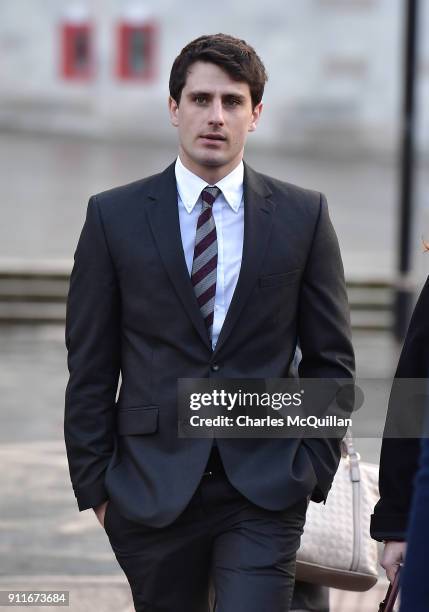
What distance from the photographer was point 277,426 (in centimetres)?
351

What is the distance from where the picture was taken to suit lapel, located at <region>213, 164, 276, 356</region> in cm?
345

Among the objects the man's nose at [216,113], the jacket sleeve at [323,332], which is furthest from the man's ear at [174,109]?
the jacket sleeve at [323,332]

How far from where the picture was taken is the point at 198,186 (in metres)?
3.57

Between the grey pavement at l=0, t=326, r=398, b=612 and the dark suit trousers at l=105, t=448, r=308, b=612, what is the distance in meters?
1.65

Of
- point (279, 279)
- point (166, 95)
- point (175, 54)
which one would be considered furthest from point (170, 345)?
point (175, 54)

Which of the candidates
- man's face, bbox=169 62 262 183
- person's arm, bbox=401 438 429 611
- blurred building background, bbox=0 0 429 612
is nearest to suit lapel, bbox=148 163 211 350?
man's face, bbox=169 62 262 183

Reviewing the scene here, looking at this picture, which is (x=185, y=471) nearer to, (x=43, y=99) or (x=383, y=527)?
(x=383, y=527)

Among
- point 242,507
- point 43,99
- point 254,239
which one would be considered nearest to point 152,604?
point 242,507

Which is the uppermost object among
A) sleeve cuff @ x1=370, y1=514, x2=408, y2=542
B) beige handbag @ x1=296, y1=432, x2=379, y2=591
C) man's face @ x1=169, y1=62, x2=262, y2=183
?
man's face @ x1=169, y1=62, x2=262, y2=183

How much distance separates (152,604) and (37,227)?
53.4ft

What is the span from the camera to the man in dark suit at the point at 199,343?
11.3 ft

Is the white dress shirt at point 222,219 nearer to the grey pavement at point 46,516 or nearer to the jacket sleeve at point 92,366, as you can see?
the jacket sleeve at point 92,366

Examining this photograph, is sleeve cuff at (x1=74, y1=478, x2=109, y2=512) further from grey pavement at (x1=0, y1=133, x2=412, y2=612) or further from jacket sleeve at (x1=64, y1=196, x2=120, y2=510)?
grey pavement at (x1=0, y1=133, x2=412, y2=612)

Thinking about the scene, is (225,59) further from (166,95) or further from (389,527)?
(166,95)
